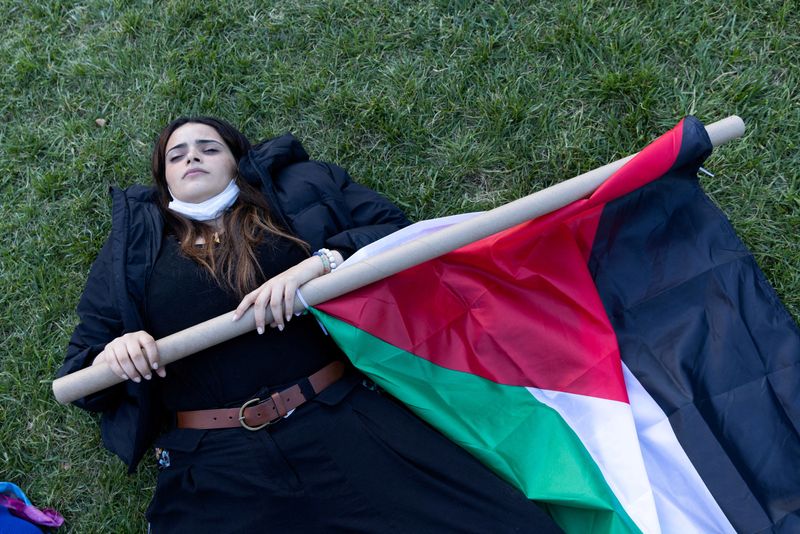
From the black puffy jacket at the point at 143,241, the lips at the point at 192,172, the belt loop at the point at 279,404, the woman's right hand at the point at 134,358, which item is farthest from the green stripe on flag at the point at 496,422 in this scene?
the lips at the point at 192,172

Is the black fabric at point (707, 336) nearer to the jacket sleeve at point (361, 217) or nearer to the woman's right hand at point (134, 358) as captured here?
the jacket sleeve at point (361, 217)

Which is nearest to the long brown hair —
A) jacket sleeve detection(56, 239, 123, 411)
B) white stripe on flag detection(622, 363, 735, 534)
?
jacket sleeve detection(56, 239, 123, 411)

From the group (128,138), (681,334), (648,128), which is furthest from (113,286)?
(648,128)

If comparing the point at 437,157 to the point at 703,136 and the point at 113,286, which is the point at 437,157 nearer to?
the point at 703,136

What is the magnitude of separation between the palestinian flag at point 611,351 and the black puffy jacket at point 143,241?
46 centimetres

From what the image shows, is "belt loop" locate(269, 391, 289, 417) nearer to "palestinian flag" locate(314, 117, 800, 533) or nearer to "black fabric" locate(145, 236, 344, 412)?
"black fabric" locate(145, 236, 344, 412)

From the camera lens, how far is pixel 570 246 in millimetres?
3168

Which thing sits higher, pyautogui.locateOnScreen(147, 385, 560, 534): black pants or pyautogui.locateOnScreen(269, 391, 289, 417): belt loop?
pyautogui.locateOnScreen(269, 391, 289, 417): belt loop

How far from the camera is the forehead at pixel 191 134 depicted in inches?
140

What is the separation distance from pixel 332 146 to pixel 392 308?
1.39 m

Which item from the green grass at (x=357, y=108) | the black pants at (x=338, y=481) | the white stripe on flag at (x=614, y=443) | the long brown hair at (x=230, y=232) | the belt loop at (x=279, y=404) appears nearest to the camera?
the white stripe on flag at (x=614, y=443)

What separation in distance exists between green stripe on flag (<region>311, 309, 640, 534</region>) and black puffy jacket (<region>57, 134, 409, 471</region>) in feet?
1.84

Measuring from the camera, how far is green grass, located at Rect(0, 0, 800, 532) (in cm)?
378

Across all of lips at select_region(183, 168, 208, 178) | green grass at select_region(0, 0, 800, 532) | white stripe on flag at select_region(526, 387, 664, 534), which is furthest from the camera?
green grass at select_region(0, 0, 800, 532)
